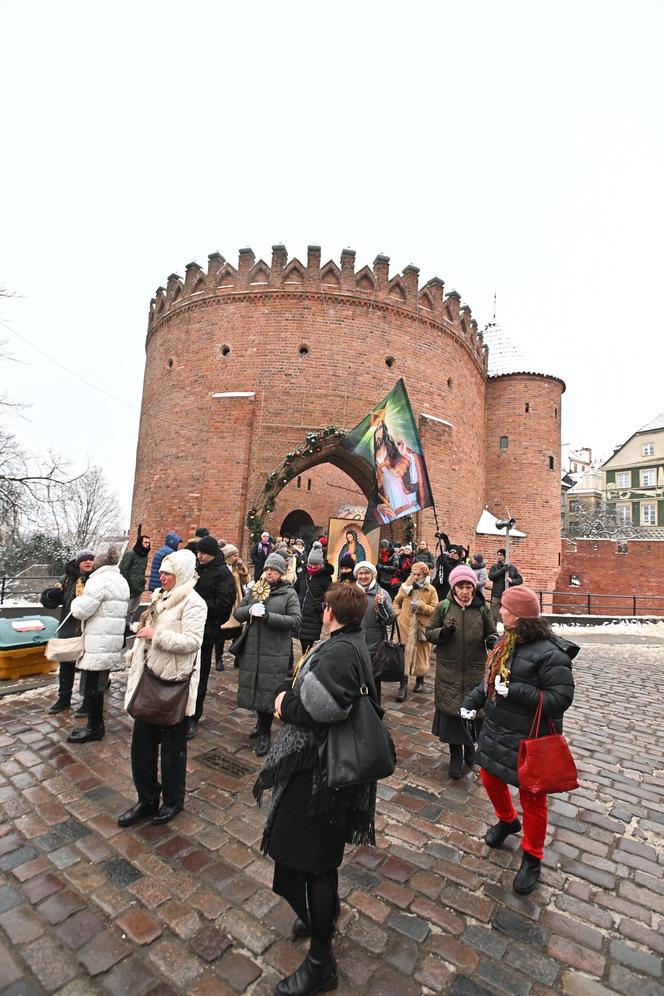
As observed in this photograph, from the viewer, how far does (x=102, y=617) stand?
4.39 m

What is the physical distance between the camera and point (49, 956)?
2.19m

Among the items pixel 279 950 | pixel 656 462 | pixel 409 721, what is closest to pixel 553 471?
pixel 409 721

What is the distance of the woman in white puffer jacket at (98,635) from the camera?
4320 millimetres

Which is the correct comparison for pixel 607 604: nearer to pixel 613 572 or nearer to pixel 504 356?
pixel 613 572

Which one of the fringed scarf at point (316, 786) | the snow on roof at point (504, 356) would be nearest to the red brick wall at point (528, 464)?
the snow on roof at point (504, 356)

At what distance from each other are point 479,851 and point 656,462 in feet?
152

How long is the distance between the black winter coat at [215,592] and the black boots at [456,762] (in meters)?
2.43

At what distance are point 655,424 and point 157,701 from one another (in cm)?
4937

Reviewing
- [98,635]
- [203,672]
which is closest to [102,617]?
[98,635]

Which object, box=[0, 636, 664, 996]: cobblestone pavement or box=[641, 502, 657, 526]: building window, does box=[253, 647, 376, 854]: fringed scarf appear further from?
box=[641, 502, 657, 526]: building window

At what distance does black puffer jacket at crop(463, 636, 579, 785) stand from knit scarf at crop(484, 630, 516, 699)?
0.04m

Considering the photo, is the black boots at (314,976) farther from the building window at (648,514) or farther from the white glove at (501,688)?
the building window at (648,514)

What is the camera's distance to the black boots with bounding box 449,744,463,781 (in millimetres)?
4121

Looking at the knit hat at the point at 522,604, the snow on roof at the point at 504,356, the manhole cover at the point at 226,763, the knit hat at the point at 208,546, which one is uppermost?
the snow on roof at the point at 504,356
